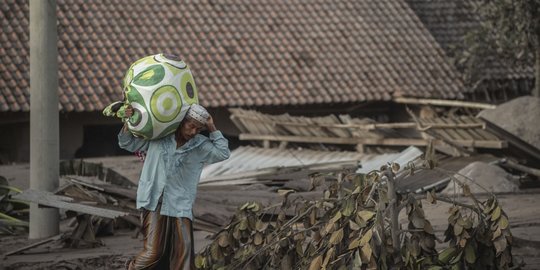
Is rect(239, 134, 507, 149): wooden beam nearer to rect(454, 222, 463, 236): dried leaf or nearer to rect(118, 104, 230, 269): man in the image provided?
rect(454, 222, 463, 236): dried leaf

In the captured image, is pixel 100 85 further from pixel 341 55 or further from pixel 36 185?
pixel 36 185

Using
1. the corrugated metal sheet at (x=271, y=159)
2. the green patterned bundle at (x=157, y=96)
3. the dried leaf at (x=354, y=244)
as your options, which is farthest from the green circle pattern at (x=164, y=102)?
the corrugated metal sheet at (x=271, y=159)

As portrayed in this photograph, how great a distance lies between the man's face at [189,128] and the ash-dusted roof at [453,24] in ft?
69.8

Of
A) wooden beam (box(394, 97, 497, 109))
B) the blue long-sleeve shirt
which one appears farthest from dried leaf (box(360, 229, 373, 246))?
wooden beam (box(394, 97, 497, 109))

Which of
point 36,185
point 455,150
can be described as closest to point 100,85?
point 455,150

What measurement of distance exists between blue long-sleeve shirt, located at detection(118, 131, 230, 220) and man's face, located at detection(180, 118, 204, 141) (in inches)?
1.9

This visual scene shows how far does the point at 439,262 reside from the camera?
8.06 metres

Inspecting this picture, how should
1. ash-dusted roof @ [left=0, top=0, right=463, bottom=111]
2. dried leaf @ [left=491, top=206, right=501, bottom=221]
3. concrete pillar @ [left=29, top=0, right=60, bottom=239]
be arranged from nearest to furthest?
dried leaf @ [left=491, top=206, right=501, bottom=221] < concrete pillar @ [left=29, top=0, right=60, bottom=239] < ash-dusted roof @ [left=0, top=0, right=463, bottom=111]

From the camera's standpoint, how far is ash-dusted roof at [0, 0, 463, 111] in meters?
24.5

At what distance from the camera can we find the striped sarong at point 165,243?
8.02 m

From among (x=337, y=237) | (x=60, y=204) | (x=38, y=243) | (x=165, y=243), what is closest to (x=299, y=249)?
(x=337, y=237)

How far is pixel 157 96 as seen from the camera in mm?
8039

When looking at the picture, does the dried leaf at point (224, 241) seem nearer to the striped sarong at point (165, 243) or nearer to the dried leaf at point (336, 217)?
the striped sarong at point (165, 243)

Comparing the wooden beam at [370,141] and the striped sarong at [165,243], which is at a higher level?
the striped sarong at [165,243]
